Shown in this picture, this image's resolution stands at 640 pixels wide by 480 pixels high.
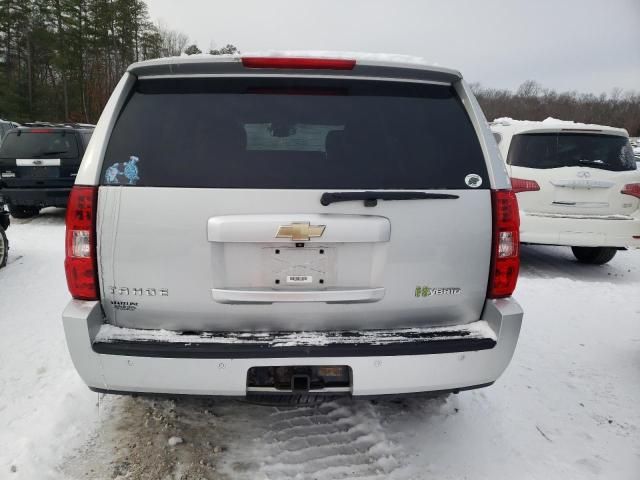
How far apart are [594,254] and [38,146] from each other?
394 inches

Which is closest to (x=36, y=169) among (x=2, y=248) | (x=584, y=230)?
(x=2, y=248)

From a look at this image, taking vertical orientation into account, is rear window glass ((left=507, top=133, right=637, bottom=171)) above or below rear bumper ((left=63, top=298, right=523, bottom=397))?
above

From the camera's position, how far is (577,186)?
5574 mm

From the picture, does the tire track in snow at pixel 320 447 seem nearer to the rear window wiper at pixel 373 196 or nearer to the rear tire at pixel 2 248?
the rear window wiper at pixel 373 196

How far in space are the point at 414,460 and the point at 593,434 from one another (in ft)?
3.93

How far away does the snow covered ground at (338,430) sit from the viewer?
227 centimetres

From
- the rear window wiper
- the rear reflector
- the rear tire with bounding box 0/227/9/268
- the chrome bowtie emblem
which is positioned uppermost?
the rear reflector

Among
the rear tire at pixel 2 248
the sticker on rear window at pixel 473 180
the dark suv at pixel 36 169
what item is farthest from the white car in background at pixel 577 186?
the dark suv at pixel 36 169

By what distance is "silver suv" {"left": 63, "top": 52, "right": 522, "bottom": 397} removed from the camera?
1879mm

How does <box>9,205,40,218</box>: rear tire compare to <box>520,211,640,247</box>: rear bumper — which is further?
<box>9,205,40,218</box>: rear tire

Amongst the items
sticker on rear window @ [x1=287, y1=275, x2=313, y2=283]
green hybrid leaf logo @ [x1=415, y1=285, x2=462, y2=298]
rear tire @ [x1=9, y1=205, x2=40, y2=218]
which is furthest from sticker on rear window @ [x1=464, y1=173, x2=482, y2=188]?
rear tire @ [x1=9, y1=205, x2=40, y2=218]

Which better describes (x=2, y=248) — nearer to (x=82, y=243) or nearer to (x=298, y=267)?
(x=82, y=243)

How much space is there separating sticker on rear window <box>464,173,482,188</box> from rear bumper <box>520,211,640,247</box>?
399cm

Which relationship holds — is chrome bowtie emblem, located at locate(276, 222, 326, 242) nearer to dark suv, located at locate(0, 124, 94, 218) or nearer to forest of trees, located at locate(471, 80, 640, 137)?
dark suv, located at locate(0, 124, 94, 218)
